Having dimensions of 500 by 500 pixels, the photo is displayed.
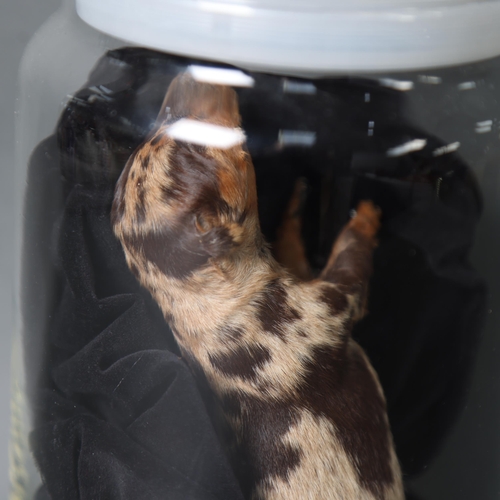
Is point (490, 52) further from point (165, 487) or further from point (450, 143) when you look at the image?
point (165, 487)

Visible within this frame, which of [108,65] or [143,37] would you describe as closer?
[143,37]

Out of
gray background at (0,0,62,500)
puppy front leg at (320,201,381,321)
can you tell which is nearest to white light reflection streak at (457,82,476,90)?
puppy front leg at (320,201,381,321)

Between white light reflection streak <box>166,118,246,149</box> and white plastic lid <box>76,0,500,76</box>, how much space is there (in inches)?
3.7

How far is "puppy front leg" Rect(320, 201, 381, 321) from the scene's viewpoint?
39.3 inches

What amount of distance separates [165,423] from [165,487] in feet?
0.36

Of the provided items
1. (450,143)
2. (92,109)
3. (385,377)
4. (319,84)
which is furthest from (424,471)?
(92,109)

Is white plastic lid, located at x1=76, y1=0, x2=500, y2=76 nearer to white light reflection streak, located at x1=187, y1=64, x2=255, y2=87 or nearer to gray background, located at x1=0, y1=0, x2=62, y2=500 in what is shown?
white light reflection streak, located at x1=187, y1=64, x2=255, y2=87

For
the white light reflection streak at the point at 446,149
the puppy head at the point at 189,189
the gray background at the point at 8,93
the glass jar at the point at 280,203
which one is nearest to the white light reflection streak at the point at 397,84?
the glass jar at the point at 280,203

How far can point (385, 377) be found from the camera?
1.07 meters

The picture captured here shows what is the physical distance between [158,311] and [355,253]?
1.06 feet

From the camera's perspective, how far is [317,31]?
2.85ft

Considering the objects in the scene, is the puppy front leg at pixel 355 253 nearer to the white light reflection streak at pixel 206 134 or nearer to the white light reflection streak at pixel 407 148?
the white light reflection streak at pixel 407 148

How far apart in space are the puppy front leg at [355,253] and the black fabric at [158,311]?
19mm

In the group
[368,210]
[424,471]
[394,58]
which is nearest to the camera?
[394,58]
